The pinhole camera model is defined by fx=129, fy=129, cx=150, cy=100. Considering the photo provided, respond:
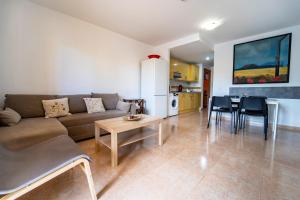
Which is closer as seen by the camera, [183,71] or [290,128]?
[290,128]

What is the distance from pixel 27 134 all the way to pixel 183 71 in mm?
5293

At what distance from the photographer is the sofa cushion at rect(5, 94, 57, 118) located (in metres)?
2.02

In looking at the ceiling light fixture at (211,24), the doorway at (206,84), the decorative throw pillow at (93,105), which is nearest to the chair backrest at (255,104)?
the ceiling light fixture at (211,24)

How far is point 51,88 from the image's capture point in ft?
8.46

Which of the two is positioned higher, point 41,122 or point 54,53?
point 54,53

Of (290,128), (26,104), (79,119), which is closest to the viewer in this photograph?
(26,104)

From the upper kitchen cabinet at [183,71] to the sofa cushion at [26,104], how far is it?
162 inches

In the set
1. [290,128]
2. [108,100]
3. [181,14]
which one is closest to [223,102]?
[290,128]

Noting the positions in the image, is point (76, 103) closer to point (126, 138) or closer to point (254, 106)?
point (126, 138)

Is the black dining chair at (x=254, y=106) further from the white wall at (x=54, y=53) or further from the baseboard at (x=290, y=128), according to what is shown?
the white wall at (x=54, y=53)

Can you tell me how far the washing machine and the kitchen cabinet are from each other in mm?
303

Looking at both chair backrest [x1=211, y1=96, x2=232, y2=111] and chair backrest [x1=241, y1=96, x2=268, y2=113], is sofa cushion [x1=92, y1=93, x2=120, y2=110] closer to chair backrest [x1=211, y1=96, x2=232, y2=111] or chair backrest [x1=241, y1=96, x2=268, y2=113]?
chair backrest [x1=211, y1=96, x2=232, y2=111]

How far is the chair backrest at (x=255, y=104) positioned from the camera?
8.41ft

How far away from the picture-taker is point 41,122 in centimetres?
183
